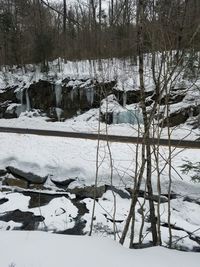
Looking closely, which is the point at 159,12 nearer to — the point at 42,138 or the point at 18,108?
the point at 42,138

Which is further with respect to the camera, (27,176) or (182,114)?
(182,114)

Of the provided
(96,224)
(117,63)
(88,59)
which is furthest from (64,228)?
(88,59)

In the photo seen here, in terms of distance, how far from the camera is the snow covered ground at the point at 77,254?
140 inches

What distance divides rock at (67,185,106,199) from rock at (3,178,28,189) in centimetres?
156

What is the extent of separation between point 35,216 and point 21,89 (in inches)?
600

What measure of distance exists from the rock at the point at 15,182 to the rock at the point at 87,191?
5.11 ft

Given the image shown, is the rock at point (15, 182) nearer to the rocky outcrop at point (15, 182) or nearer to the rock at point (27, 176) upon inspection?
the rocky outcrop at point (15, 182)

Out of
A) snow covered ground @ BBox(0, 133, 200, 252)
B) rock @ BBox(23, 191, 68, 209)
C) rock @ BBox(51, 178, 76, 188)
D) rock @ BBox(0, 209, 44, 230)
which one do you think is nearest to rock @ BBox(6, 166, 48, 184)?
snow covered ground @ BBox(0, 133, 200, 252)

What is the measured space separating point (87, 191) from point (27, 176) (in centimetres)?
220

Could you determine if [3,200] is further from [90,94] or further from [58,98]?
[58,98]

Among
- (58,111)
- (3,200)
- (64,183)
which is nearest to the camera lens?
(3,200)

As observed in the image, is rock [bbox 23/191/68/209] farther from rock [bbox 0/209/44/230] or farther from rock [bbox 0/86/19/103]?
rock [bbox 0/86/19/103]

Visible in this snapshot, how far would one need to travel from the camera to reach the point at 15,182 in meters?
11.7

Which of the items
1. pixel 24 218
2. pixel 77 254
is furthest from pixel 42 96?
pixel 77 254
